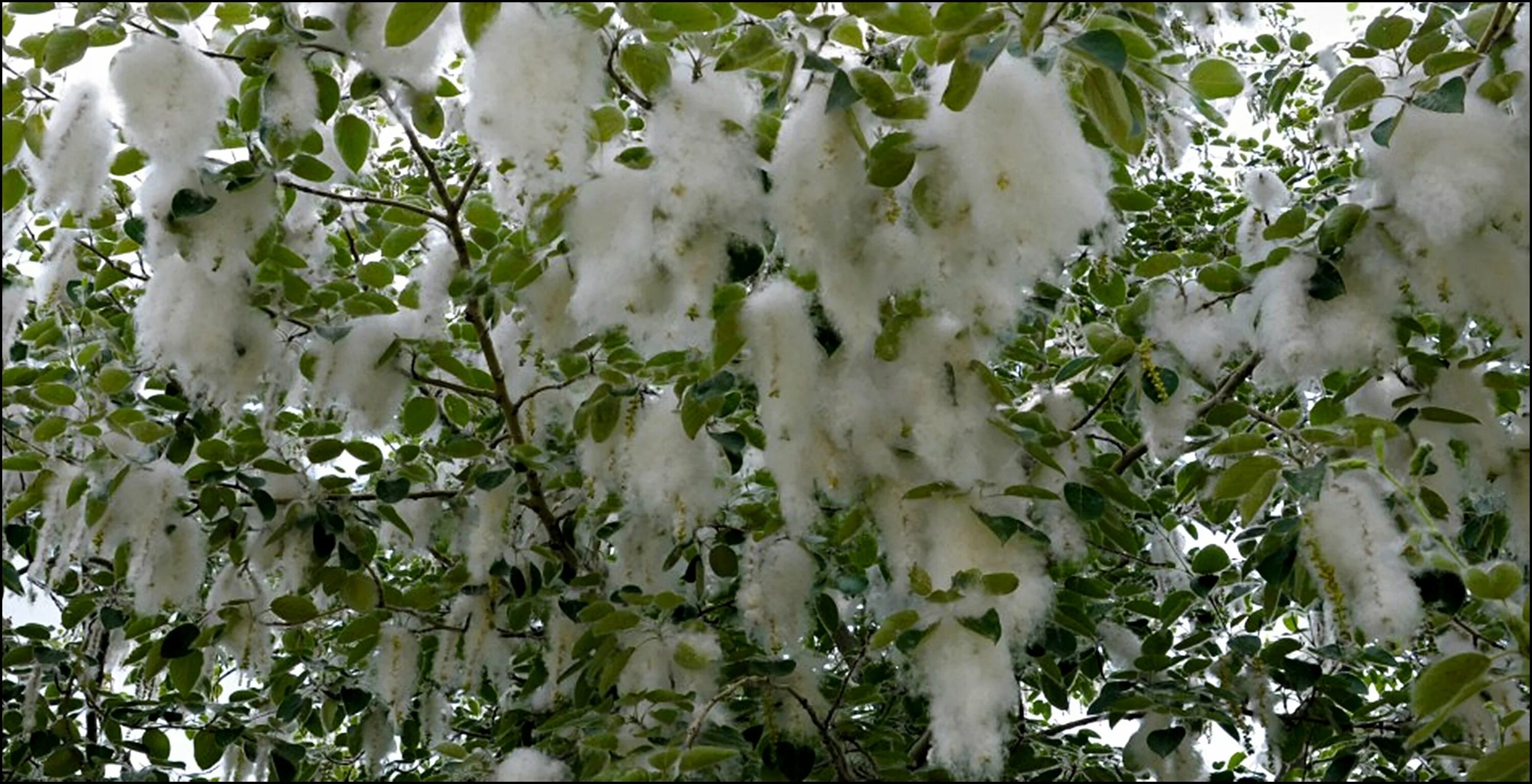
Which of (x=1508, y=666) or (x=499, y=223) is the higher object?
(x=499, y=223)

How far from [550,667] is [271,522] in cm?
54

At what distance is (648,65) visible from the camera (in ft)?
5.49

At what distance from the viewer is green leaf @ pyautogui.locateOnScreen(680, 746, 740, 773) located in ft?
4.96

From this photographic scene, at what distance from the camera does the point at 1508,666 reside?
2090mm

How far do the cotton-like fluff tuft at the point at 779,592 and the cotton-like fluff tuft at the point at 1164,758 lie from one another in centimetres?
58

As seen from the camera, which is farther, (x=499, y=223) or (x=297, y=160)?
(x=499, y=223)

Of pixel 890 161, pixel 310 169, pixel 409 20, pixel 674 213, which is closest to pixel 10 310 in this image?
pixel 310 169

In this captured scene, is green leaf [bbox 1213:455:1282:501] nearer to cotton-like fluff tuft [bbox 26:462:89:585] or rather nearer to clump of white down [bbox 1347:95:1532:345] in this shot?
clump of white down [bbox 1347:95:1532:345]

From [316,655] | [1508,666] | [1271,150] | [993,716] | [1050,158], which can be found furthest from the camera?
[1271,150]

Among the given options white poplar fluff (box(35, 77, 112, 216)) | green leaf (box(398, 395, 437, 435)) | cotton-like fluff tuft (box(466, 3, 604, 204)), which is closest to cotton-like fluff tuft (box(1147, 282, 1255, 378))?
cotton-like fluff tuft (box(466, 3, 604, 204))

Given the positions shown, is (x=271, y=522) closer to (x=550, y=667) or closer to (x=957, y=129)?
(x=550, y=667)

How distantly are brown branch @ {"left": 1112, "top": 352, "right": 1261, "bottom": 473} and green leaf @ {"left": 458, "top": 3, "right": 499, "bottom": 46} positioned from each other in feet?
3.75

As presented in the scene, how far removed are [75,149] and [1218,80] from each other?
1.45 m

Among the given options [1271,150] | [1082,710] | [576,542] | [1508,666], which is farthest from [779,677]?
[1271,150]
